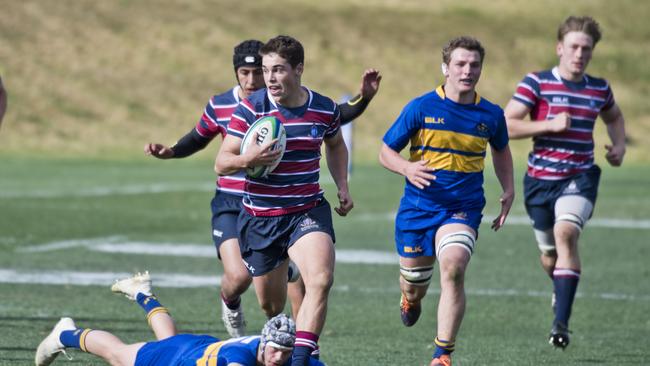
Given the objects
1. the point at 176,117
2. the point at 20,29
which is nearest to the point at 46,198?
the point at 176,117

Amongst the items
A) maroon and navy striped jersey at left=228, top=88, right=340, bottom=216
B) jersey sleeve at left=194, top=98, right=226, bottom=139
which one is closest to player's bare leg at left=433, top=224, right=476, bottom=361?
maroon and navy striped jersey at left=228, top=88, right=340, bottom=216

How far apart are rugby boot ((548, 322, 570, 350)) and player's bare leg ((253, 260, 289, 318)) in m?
2.14

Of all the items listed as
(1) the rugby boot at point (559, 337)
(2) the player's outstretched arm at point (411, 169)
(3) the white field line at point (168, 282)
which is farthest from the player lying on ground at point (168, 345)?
(3) the white field line at point (168, 282)

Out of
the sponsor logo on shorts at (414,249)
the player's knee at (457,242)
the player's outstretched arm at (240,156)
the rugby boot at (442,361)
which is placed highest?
the player's outstretched arm at (240,156)

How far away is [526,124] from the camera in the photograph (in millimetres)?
9461

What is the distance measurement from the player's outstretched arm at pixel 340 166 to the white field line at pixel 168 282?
4.11m

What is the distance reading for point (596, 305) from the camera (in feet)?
36.9

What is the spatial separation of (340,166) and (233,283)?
3.88 ft

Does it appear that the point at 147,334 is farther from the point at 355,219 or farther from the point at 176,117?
the point at 176,117

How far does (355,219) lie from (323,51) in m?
25.3

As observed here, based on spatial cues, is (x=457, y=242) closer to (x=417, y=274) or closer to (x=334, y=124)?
(x=417, y=274)

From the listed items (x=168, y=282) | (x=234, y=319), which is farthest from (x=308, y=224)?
(x=168, y=282)

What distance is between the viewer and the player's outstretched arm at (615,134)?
9945 millimetres

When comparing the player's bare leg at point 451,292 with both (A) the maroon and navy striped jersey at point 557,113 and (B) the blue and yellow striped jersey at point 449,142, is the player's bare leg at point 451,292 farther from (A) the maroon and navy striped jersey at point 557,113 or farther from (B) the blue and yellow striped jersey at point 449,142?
(A) the maroon and navy striped jersey at point 557,113
